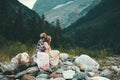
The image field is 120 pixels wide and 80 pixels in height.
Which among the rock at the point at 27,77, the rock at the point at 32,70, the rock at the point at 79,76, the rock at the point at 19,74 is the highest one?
the rock at the point at 32,70

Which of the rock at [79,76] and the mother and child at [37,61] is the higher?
the mother and child at [37,61]

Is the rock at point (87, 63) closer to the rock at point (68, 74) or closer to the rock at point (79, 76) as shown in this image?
the rock at point (68, 74)

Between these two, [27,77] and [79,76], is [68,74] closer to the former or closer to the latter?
[79,76]

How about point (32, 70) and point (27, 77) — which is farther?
point (32, 70)

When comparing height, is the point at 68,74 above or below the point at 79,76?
above

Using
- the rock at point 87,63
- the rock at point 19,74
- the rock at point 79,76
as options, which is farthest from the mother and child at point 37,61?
the rock at point 79,76

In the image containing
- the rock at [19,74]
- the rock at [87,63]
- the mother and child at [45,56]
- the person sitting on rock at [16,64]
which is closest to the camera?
the rock at [19,74]

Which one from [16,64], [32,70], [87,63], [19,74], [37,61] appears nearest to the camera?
[19,74]

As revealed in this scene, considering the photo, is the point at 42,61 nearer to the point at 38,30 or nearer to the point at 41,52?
the point at 41,52

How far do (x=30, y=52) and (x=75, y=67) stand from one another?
7.18 metres

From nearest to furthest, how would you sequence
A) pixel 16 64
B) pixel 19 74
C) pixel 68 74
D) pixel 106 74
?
pixel 68 74, pixel 19 74, pixel 16 64, pixel 106 74

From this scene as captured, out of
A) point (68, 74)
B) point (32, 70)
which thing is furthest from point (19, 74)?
point (68, 74)

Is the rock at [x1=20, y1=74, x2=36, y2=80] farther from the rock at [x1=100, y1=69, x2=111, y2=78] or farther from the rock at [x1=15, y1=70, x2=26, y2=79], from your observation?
the rock at [x1=100, y1=69, x2=111, y2=78]

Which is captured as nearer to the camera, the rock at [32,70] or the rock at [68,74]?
the rock at [68,74]
